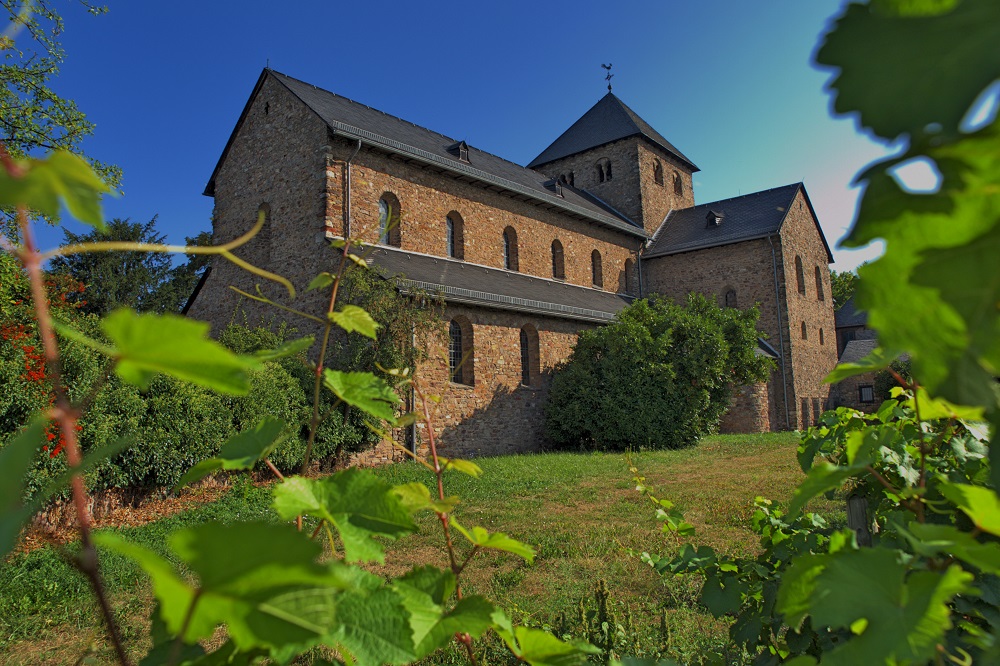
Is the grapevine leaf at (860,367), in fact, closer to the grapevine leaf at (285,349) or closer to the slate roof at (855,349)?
the grapevine leaf at (285,349)

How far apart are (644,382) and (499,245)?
5689 mm

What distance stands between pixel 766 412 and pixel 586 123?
14.6m

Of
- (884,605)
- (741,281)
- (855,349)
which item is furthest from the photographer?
(855,349)

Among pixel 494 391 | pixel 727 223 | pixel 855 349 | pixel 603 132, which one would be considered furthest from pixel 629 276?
pixel 855 349

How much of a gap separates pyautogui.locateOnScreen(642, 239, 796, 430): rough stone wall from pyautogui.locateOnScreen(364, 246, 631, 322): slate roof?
4.52 m

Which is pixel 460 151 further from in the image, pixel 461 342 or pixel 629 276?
pixel 629 276

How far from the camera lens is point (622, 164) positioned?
2444 cm

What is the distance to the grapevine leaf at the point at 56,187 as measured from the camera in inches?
15.2

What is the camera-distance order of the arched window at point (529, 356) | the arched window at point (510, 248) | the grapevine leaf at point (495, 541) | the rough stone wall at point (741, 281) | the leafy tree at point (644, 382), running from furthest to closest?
the rough stone wall at point (741, 281), the arched window at point (510, 248), the arched window at point (529, 356), the leafy tree at point (644, 382), the grapevine leaf at point (495, 541)

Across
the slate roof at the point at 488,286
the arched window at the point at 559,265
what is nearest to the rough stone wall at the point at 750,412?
the slate roof at the point at 488,286

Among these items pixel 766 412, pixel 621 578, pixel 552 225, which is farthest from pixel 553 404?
pixel 621 578

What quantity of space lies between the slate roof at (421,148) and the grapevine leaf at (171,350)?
46.2ft

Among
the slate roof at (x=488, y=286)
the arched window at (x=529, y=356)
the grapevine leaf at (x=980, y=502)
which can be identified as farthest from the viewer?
the arched window at (x=529, y=356)

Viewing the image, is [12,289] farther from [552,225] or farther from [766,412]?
[766,412]
